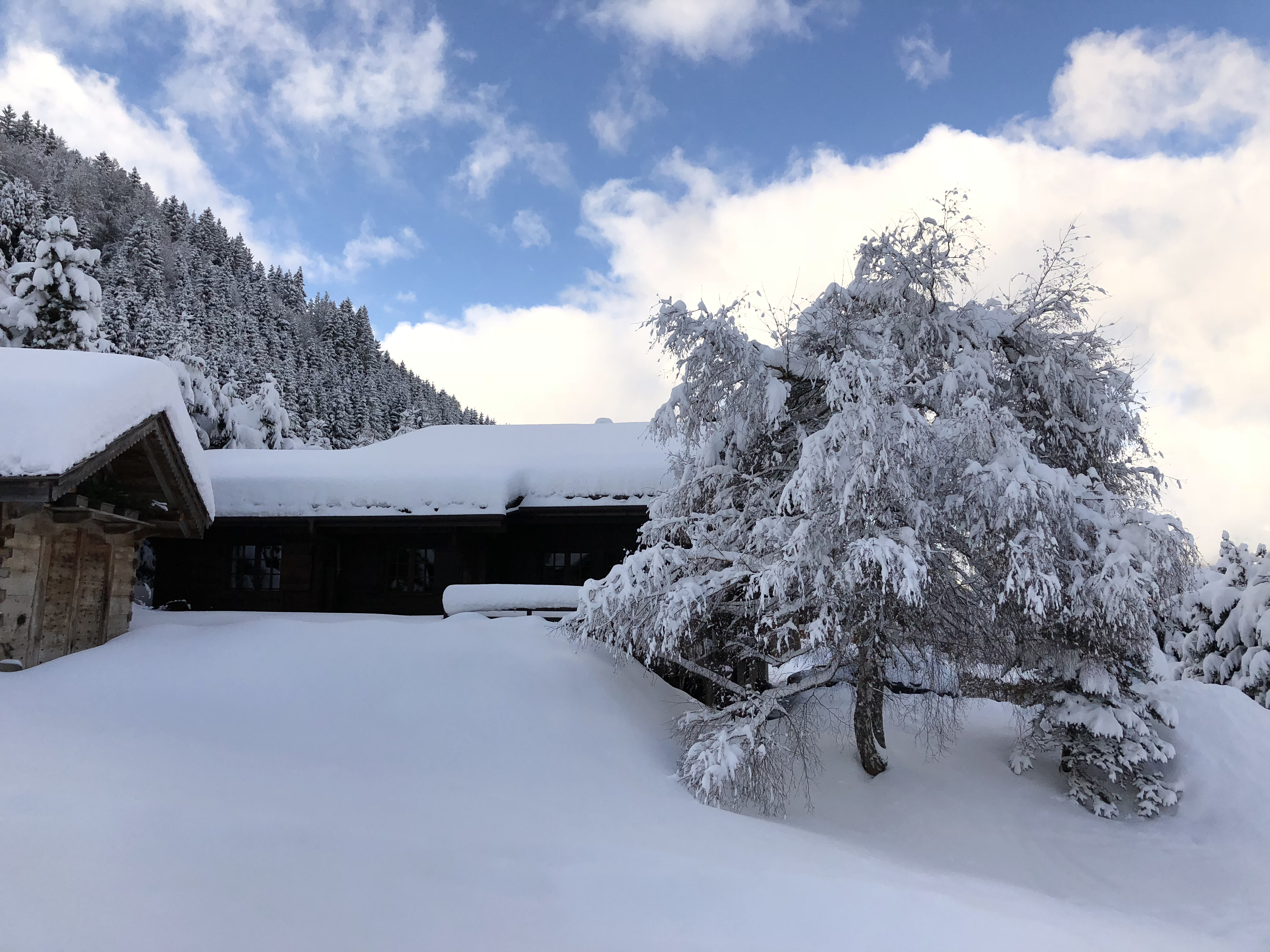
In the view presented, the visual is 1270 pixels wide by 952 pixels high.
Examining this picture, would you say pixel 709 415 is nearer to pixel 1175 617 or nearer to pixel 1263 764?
pixel 1175 617

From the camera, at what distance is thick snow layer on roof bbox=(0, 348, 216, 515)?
8.59m

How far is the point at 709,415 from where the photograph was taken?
986 cm

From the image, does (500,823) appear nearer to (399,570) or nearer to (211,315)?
(399,570)

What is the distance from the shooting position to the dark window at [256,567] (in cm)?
1600

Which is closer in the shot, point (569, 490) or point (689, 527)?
point (689, 527)

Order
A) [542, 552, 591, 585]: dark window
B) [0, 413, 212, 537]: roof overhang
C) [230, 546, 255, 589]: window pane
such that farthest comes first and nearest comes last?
[230, 546, 255, 589]: window pane < [542, 552, 591, 585]: dark window < [0, 413, 212, 537]: roof overhang

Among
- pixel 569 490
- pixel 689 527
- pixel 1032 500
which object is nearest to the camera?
pixel 1032 500

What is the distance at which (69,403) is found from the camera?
9.01 m

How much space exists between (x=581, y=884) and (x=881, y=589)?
452 cm

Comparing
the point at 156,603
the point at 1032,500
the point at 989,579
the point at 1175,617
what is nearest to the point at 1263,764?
the point at 1175,617

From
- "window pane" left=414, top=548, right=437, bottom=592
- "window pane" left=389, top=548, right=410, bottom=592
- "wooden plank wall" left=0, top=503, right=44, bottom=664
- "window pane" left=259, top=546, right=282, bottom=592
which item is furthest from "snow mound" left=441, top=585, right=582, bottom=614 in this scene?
"window pane" left=259, top=546, right=282, bottom=592

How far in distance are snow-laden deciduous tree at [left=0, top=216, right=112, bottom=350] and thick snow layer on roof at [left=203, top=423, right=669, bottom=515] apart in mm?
9728

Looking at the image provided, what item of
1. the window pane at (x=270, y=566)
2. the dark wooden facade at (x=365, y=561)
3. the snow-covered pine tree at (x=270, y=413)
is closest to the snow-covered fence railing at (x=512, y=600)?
the dark wooden facade at (x=365, y=561)

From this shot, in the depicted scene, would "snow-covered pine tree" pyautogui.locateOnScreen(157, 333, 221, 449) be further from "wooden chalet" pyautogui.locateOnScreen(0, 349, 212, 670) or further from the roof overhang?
"wooden chalet" pyautogui.locateOnScreen(0, 349, 212, 670)
